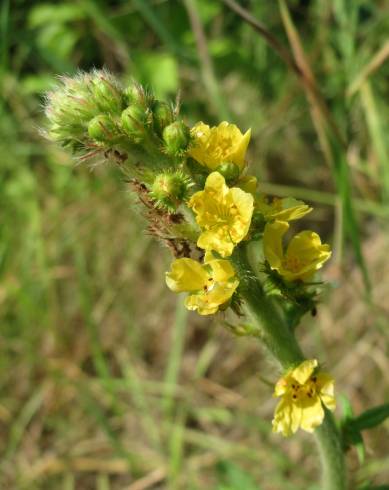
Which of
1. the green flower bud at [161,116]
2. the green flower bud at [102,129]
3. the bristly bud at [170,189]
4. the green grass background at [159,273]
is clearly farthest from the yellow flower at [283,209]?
the green grass background at [159,273]

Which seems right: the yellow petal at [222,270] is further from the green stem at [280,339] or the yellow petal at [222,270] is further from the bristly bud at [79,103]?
the bristly bud at [79,103]

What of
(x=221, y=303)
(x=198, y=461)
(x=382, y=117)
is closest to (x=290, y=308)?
(x=221, y=303)

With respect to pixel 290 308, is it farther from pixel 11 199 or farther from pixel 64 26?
pixel 64 26

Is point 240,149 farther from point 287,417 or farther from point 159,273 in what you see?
point 159,273

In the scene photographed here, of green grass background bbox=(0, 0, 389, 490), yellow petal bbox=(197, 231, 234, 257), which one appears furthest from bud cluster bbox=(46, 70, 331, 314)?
green grass background bbox=(0, 0, 389, 490)

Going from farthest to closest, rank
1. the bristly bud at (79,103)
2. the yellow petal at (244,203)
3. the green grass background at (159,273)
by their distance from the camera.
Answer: the green grass background at (159,273) → the bristly bud at (79,103) → the yellow petal at (244,203)

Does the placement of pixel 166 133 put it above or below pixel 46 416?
above

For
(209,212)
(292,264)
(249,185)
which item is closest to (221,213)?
(209,212)
